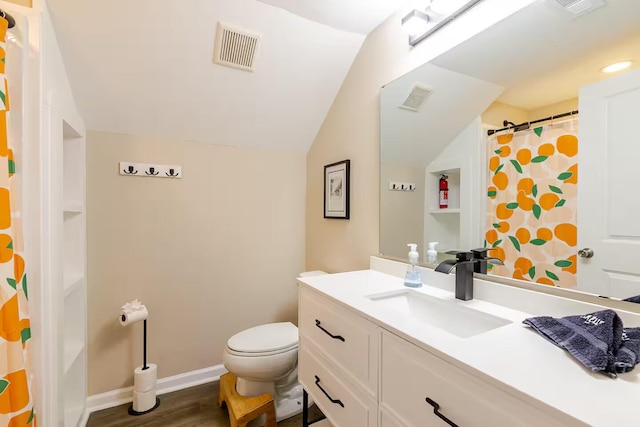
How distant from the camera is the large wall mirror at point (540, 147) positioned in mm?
847

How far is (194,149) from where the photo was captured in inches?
82.4

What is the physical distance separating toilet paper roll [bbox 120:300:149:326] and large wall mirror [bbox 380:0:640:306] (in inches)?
66.3

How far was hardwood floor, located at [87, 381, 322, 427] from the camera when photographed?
67.1 inches

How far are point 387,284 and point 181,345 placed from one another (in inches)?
62.7

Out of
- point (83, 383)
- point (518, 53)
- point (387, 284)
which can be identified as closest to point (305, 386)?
point (387, 284)

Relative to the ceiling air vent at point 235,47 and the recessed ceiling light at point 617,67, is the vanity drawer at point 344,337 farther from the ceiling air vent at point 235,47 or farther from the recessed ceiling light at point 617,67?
the ceiling air vent at point 235,47

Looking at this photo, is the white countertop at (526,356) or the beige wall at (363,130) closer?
the white countertop at (526,356)

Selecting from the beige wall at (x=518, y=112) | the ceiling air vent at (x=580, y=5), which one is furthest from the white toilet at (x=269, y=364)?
the ceiling air vent at (x=580, y=5)

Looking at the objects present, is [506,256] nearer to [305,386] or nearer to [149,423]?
[305,386]

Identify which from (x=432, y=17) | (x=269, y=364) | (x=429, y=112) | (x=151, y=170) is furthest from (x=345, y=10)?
(x=269, y=364)

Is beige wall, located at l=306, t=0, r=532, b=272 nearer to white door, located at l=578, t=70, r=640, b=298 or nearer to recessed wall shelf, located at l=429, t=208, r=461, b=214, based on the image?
recessed wall shelf, located at l=429, t=208, r=461, b=214

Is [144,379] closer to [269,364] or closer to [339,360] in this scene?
[269,364]

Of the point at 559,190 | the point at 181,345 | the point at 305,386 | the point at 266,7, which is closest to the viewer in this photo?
the point at 559,190

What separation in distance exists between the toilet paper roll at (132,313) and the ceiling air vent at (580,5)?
2420 millimetres
